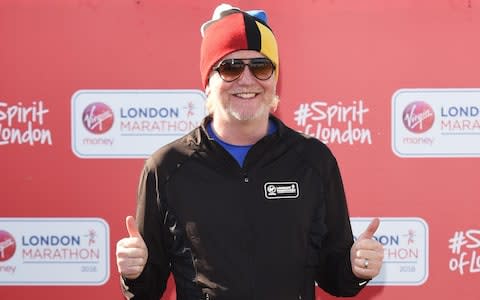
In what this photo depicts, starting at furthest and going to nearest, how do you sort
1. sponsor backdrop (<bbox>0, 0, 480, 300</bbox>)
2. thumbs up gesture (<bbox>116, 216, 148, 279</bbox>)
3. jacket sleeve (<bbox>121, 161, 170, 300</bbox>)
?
sponsor backdrop (<bbox>0, 0, 480, 300</bbox>) → jacket sleeve (<bbox>121, 161, 170, 300</bbox>) → thumbs up gesture (<bbox>116, 216, 148, 279</bbox>)

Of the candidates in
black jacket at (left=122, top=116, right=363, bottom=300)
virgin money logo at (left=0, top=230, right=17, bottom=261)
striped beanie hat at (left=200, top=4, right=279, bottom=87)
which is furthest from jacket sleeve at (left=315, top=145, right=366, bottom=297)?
virgin money logo at (left=0, top=230, right=17, bottom=261)

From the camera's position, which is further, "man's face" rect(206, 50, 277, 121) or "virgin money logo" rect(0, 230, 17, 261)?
"virgin money logo" rect(0, 230, 17, 261)

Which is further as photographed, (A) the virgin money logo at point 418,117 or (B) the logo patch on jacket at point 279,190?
(A) the virgin money logo at point 418,117

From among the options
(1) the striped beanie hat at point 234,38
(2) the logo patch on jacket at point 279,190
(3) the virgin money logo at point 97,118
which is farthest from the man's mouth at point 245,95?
(3) the virgin money logo at point 97,118

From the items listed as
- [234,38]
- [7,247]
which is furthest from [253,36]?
[7,247]

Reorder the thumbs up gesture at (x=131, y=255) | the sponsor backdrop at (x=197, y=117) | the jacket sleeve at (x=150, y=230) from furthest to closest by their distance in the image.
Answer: the sponsor backdrop at (x=197, y=117) < the jacket sleeve at (x=150, y=230) < the thumbs up gesture at (x=131, y=255)

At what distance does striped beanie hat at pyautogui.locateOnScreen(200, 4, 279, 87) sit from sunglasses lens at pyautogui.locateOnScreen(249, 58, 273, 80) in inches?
1.3

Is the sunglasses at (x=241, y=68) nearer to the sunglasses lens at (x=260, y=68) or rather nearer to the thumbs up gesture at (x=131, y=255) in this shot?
the sunglasses lens at (x=260, y=68)

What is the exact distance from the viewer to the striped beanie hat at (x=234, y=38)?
61.2 inches

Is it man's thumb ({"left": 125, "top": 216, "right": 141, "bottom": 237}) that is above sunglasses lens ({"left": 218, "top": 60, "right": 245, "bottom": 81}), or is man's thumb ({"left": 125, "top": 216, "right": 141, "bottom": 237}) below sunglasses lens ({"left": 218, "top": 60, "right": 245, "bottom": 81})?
below

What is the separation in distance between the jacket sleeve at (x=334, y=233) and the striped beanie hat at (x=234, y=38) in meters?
0.30

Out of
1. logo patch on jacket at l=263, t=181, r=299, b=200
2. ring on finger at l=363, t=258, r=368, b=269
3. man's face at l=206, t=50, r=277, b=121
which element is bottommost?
ring on finger at l=363, t=258, r=368, b=269

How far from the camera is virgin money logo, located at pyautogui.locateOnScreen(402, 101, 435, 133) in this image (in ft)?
8.05

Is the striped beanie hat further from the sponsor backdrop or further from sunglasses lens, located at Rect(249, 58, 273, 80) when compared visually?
the sponsor backdrop
